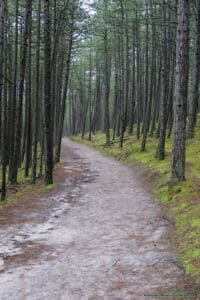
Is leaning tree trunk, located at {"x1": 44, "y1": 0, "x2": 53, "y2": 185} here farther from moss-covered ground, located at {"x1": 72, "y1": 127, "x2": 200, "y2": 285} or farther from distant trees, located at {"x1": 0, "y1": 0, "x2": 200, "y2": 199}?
moss-covered ground, located at {"x1": 72, "y1": 127, "x2": 200, "y2": 285}

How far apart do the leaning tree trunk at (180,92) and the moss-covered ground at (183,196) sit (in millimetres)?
655

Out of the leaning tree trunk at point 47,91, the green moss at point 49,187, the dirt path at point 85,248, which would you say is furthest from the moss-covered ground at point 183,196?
the leaning tree trunk at point 47,91

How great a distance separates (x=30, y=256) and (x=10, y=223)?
2605 mm

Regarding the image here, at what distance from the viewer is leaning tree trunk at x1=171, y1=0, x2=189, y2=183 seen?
36.8 feet

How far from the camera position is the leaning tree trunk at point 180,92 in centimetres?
1121

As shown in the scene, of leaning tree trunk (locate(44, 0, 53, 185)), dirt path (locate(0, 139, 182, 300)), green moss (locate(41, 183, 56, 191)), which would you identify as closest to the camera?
dirt path (locate(0, 139, 182, 300))

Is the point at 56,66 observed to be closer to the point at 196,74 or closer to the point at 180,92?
the point at 196,74

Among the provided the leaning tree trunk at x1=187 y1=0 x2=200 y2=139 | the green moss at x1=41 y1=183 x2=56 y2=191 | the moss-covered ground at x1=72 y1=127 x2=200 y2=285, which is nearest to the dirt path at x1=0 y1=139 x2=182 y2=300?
the moss-covered ground at x1=72 y1=127 x2=200 y2=285

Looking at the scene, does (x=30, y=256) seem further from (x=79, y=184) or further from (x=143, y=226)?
(x=79, y=184)

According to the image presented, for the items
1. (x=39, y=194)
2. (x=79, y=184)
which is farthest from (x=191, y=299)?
(x=79, y=184)

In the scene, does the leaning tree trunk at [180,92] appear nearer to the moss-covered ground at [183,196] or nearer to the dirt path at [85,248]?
the moss-covered ground at [183,196]

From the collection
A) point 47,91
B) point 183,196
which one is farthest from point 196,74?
point 183,196

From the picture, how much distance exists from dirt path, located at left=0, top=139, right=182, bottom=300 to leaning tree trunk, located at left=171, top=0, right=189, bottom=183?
4.82 feet

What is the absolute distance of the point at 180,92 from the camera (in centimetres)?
1140
